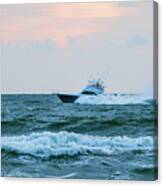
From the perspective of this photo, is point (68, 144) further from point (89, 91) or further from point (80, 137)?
point (89, 91)

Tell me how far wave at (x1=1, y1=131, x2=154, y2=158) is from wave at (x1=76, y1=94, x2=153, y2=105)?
0.87 ft

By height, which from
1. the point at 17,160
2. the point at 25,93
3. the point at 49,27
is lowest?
the point at 17,160

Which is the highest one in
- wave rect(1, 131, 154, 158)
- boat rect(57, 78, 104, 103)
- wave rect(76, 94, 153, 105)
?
boat rect(57, 78, 104, 103)

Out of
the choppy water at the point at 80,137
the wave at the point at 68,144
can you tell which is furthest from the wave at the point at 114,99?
the wave at the point at 68,144

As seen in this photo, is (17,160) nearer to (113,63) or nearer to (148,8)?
(113,63)

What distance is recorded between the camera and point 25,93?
762 cm

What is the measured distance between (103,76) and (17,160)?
3.10 ft

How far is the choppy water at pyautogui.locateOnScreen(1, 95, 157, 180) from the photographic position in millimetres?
7434

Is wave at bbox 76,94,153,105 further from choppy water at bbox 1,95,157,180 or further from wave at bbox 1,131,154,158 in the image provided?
wave at bbox 1,131,154,158

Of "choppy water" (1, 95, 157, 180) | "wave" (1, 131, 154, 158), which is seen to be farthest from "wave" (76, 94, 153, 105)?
"wave" (1, 131, 154, 158)

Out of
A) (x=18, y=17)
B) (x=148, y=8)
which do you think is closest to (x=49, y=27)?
(x=18, y=17)

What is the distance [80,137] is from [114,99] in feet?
1.28

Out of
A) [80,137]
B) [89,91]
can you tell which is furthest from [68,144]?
[89,91]

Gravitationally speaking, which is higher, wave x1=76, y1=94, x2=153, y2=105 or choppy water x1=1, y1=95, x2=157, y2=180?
wave x1=76, y1=94, x2=153, y2=105
